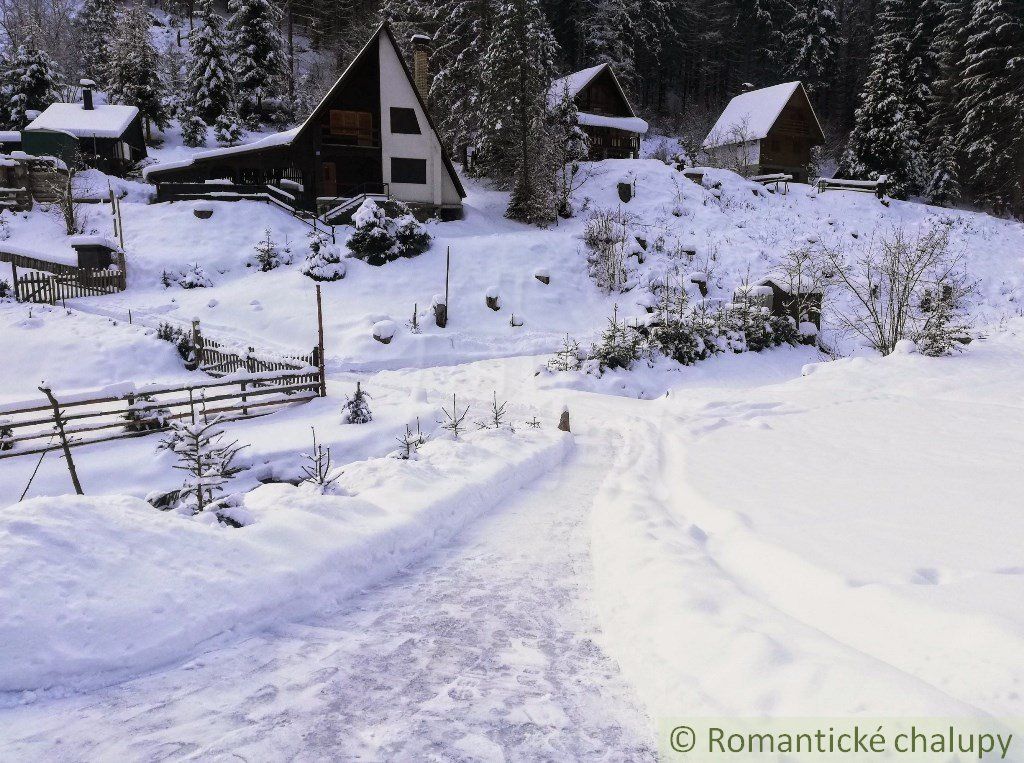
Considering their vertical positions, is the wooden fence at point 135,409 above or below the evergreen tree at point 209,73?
below

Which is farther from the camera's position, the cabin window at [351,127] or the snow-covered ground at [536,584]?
the cabin window at [351,127]

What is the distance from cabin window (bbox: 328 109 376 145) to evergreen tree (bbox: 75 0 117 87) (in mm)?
29255

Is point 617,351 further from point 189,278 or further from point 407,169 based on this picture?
point 407,169

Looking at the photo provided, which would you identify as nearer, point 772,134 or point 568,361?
point 568,361

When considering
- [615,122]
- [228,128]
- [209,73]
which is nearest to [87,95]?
[209,73]

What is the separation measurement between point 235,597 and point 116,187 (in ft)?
117

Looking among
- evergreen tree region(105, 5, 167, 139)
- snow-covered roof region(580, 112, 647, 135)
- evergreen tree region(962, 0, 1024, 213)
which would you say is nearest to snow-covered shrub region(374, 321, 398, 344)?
snow-covered roof region(580, 112, 647, 135)

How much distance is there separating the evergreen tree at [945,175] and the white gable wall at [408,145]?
3018 cm

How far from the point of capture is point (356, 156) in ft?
107

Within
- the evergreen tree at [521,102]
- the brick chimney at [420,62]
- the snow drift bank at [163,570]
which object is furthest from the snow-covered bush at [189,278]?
the snow drift bank at [163,570]

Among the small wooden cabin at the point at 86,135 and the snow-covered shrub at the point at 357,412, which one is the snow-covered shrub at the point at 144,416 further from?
the small wooden cabin at the point at 86,135

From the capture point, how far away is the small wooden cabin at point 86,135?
115ft

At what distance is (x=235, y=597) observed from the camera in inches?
191

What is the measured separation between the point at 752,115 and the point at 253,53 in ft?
115
